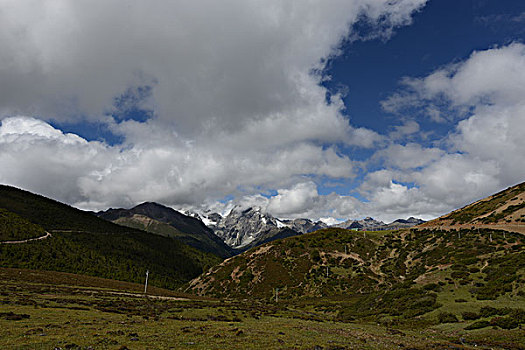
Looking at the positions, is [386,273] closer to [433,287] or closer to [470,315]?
[433,287]

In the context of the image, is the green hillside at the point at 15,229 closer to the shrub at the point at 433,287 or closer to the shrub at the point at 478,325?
the shrub at the point at 433,287

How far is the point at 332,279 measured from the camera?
96438 mm

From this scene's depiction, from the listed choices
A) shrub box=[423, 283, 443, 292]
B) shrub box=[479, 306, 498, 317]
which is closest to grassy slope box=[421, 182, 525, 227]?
Answer: shrub box=[423, 283, 443, 292]

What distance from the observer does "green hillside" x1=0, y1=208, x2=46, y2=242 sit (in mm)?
152212

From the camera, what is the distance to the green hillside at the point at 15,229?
499 feet

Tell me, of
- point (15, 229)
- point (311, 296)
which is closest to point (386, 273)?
point (311, 296)

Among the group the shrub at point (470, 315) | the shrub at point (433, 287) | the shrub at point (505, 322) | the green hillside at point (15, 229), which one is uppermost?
the green hillside at point (15, 229)

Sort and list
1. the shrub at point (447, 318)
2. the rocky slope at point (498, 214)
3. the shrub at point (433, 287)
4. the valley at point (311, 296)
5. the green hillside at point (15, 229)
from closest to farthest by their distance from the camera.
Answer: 1. the valley at point (311, 296)
2. the shrub at point (447, 318)
3. the shrub at point (433, 287)
4. the rocky slope at point (498, 214)
5. the green hillside at point (15, 229)

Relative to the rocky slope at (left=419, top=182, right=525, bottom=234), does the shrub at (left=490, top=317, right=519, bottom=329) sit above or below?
below

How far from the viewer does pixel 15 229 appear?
521 ft

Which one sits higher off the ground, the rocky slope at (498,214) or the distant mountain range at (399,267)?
the rocky slope at (498,214)

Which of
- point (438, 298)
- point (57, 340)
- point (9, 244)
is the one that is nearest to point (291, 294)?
point (438, 298)

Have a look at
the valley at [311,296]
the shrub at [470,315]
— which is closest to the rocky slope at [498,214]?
the valley at [311,296]

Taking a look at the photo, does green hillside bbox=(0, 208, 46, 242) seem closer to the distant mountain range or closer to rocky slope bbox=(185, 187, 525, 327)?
rocky slope bbox=(185, 187, 525, 327)
